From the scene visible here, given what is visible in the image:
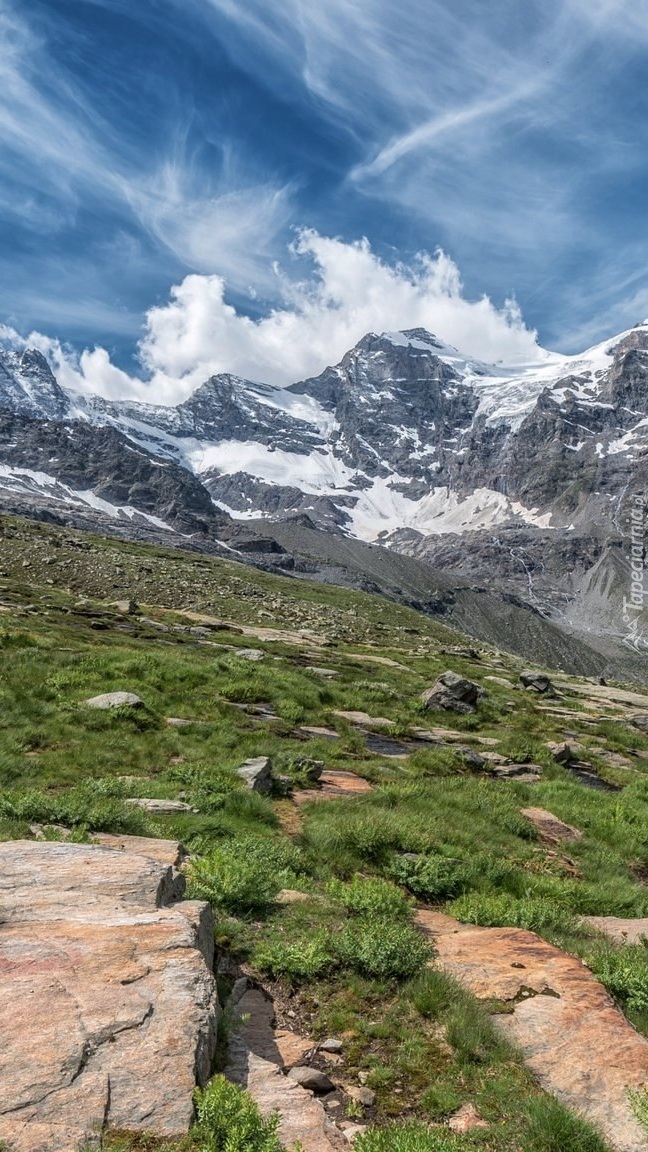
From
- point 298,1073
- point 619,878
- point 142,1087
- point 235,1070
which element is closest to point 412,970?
point 298,1073

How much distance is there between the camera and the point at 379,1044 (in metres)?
6.46

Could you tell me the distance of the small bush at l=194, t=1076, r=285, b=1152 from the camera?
4535 millimetres

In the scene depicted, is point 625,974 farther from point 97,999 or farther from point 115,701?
point 115,701

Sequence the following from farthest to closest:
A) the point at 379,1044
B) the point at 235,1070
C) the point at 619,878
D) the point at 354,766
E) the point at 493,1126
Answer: the point at 354,766
the point at 619,878
the point at 379,1044
the point at 235,1070
the point at 493,1126

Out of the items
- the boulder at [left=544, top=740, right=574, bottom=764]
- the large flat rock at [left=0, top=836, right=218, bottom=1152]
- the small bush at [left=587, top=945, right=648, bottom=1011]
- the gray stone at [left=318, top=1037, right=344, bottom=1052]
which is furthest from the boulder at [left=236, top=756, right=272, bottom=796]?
the boulder at [left=544, top=740, right=574, bottom=764]

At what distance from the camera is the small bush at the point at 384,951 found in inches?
293

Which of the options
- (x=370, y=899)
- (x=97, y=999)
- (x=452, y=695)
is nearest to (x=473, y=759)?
(x=452, y=695)

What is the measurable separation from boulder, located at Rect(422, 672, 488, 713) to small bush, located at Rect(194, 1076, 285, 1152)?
22.7 meters

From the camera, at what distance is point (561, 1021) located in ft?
21.5

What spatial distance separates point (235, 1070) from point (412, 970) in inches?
96.9

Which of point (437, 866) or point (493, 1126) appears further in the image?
point (437, 866)

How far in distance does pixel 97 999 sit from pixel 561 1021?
15.0 ft

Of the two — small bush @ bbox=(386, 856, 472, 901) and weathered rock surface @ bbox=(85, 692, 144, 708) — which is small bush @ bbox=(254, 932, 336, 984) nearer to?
small bush @ bbox=(386, 856, 472, 901)

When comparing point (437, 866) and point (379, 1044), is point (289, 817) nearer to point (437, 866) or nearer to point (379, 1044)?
point (437, 866)
